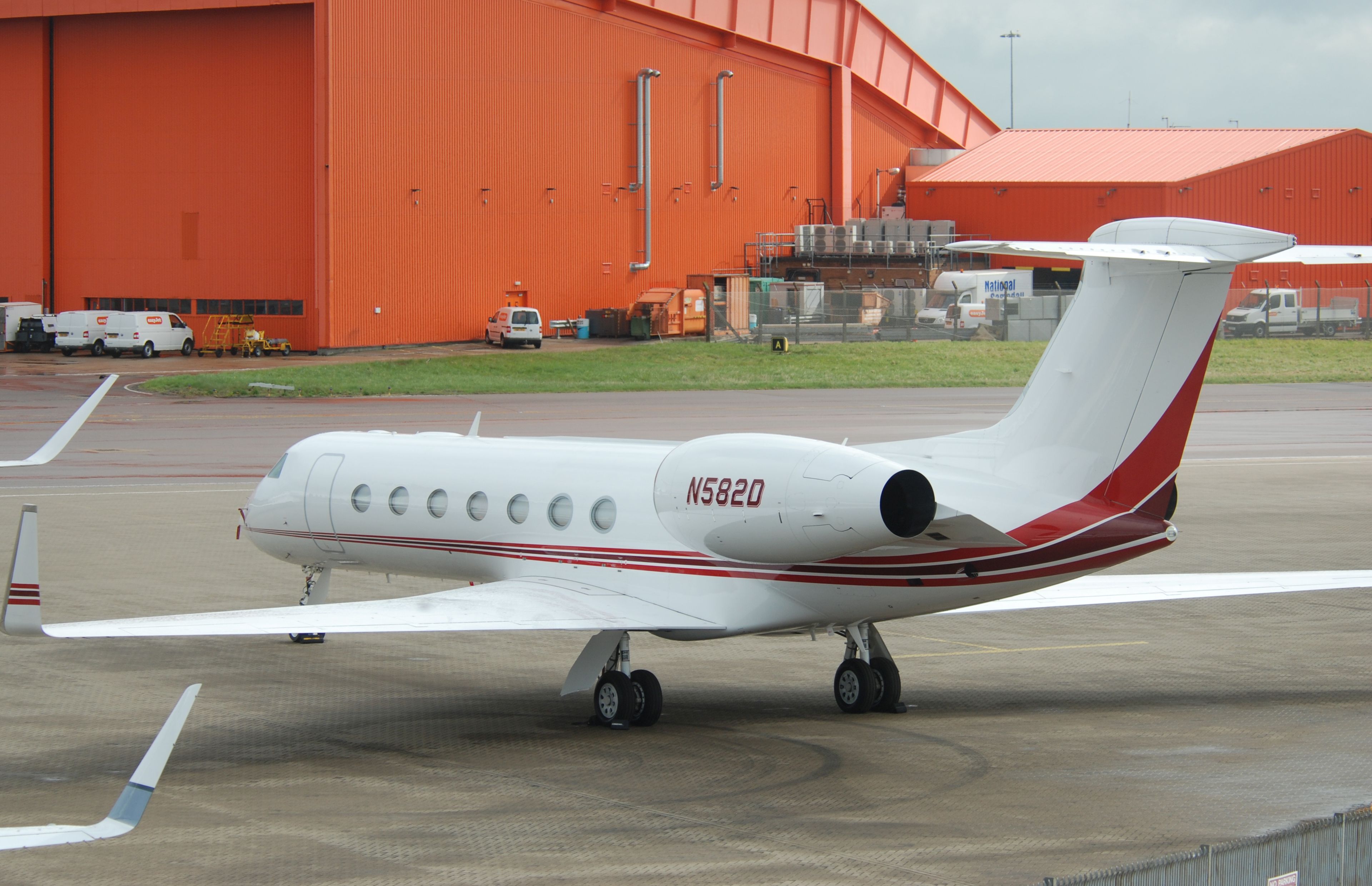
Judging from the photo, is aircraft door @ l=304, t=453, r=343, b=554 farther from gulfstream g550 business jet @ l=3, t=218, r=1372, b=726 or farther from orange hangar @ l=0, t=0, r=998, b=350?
orange hangar @ l=0, t=0, r=998, b=350

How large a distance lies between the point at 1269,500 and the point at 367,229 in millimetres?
47133

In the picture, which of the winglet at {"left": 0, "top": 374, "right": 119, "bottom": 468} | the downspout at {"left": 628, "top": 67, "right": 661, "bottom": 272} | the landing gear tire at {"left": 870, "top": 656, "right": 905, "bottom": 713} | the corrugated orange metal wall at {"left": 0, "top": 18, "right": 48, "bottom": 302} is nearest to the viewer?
the winglet at {"left": 0, "top": 374, "right": 119, "bottom": 468}

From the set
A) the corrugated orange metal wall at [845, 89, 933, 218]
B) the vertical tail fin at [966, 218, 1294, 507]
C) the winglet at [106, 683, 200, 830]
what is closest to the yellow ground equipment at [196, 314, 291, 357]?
the corrugated orange metal wall at [845, 89, 933, 218]

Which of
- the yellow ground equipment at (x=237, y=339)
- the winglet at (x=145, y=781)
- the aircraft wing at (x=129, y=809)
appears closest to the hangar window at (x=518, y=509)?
the aircraft wing at (x=129, y=809)

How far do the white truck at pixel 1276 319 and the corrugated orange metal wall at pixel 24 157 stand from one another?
185 ft

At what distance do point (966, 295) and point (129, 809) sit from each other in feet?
240

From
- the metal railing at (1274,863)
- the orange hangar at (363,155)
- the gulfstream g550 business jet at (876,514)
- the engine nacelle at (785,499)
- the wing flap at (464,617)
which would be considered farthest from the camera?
the orange hangar at (363,155)

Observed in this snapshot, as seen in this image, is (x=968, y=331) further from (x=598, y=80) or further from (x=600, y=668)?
(x=600, y=668)

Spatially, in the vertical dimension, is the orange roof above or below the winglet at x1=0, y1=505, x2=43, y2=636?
above

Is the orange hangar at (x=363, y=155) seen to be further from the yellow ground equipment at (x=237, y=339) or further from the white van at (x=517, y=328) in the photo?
the white van at (x=517, y=328)

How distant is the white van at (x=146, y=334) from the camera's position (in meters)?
71.4

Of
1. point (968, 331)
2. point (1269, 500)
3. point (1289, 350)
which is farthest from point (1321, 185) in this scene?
point (1269, 500)

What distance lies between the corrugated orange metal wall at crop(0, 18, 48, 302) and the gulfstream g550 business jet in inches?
2594

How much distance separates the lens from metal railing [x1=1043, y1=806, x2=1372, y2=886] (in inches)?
324
